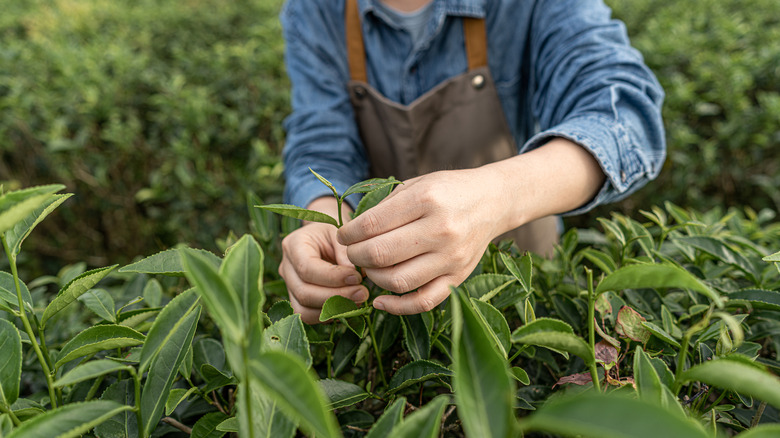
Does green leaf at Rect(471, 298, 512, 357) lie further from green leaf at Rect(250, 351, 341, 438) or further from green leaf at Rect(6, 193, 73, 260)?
green leaf at Rect(6, 193, 73, 260)

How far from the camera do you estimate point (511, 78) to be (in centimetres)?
156

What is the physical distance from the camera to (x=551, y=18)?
1.32 meters

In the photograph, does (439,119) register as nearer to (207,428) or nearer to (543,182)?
(543,182)

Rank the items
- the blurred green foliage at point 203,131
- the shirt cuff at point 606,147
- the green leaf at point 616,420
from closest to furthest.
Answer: the green leaf at point 616,420 < the shirt cuff at point 606,147 < the blurred green foliage at point 203,131

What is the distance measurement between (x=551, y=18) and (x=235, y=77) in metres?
1.61

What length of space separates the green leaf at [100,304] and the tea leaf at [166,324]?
234mm

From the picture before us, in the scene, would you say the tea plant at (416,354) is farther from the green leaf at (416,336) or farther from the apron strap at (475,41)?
the apron strap at (475,41)

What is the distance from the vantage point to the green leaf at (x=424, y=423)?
396mm

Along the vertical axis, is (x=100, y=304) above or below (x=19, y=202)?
below

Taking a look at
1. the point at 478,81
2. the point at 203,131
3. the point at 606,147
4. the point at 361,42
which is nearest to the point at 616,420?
the point at 606,147

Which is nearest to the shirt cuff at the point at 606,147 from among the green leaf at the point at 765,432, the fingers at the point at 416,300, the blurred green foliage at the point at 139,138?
the fingers at the point at 416,300

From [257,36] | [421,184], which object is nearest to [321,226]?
[421,184]

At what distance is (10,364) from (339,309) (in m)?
0.37

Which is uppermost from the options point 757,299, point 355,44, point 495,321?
point 355,44
